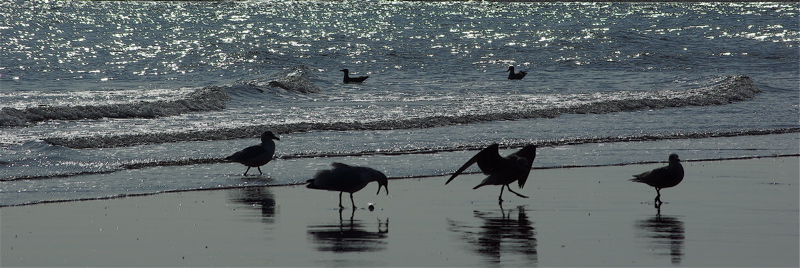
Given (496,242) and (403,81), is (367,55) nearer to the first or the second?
(403,81)

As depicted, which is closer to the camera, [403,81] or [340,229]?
[340,229]

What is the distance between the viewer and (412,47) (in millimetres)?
41125

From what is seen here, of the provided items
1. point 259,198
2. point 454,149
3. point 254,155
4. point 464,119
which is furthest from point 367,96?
point 259,198

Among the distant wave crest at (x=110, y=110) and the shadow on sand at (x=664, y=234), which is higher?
the distant wave crest at (x=110, y=110)

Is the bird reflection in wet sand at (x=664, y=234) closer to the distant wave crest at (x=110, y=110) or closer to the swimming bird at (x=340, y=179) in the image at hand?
the swimming bird at (x=340, y=179)

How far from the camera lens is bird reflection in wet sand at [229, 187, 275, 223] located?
893cm

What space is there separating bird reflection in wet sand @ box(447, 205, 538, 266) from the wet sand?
0.01 metres

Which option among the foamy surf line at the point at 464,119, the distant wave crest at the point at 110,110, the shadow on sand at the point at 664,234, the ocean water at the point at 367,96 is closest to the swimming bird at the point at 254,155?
the ocean water at the point at 367,96

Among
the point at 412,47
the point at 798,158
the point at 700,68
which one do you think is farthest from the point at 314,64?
the point at 798,158

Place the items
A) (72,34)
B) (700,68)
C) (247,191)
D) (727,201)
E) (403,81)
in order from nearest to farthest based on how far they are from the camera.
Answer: (727,201)
(247,191)
(403,81)
(700,68)
(72,34)

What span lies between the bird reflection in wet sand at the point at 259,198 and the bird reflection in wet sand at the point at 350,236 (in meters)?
0.62

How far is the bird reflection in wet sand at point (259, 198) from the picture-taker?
8.93 meters

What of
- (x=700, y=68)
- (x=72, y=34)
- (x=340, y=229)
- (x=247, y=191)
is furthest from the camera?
(x=72, y=34)

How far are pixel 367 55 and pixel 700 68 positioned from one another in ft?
40.8
